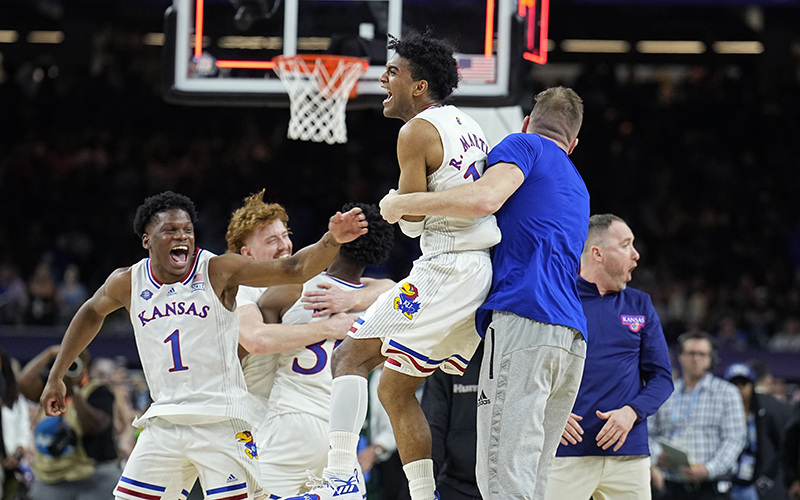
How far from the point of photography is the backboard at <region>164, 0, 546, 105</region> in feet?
28.0

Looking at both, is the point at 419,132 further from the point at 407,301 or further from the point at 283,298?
the point at 283,298

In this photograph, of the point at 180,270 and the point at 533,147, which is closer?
the point at 533,147

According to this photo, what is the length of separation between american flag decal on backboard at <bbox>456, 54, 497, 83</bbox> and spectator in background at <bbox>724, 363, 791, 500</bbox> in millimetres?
4590

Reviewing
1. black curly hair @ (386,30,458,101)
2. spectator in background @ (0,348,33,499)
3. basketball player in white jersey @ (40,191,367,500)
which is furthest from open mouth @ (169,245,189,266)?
spectator in background @ (0,348,33,499)

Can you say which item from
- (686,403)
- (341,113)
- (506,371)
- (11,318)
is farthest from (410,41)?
(11,318)

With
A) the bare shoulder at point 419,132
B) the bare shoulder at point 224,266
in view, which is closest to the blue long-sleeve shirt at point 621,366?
the bare shoulder at point 419,132

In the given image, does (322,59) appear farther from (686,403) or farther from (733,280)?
(733,280)

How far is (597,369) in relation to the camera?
5988 millimetres

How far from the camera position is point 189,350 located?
17.9 ft

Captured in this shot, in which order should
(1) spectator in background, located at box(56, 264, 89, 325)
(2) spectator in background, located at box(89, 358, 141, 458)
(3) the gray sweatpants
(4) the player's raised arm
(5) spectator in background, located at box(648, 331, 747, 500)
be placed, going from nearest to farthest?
1. (3) the gray sweatpants
2. (4) the player's raised arm
3. (5) spectator in background, located at box(648, 331, 747, 500)
4. (2) spectator in background, located at box(89, 358, 141, 458)
5. (1) spectator in background, located at box(56, 264, 89, 325)

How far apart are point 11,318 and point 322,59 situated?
10710 millimetres

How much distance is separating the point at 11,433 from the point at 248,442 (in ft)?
16.7

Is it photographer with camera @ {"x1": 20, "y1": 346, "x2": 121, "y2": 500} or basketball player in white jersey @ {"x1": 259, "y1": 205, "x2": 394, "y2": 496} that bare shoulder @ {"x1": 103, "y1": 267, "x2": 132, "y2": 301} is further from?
photographer with camera @ {"x1": 20, "y1": 346, "x2": 121, "y2": 500}

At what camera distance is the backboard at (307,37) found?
8.53 meters
